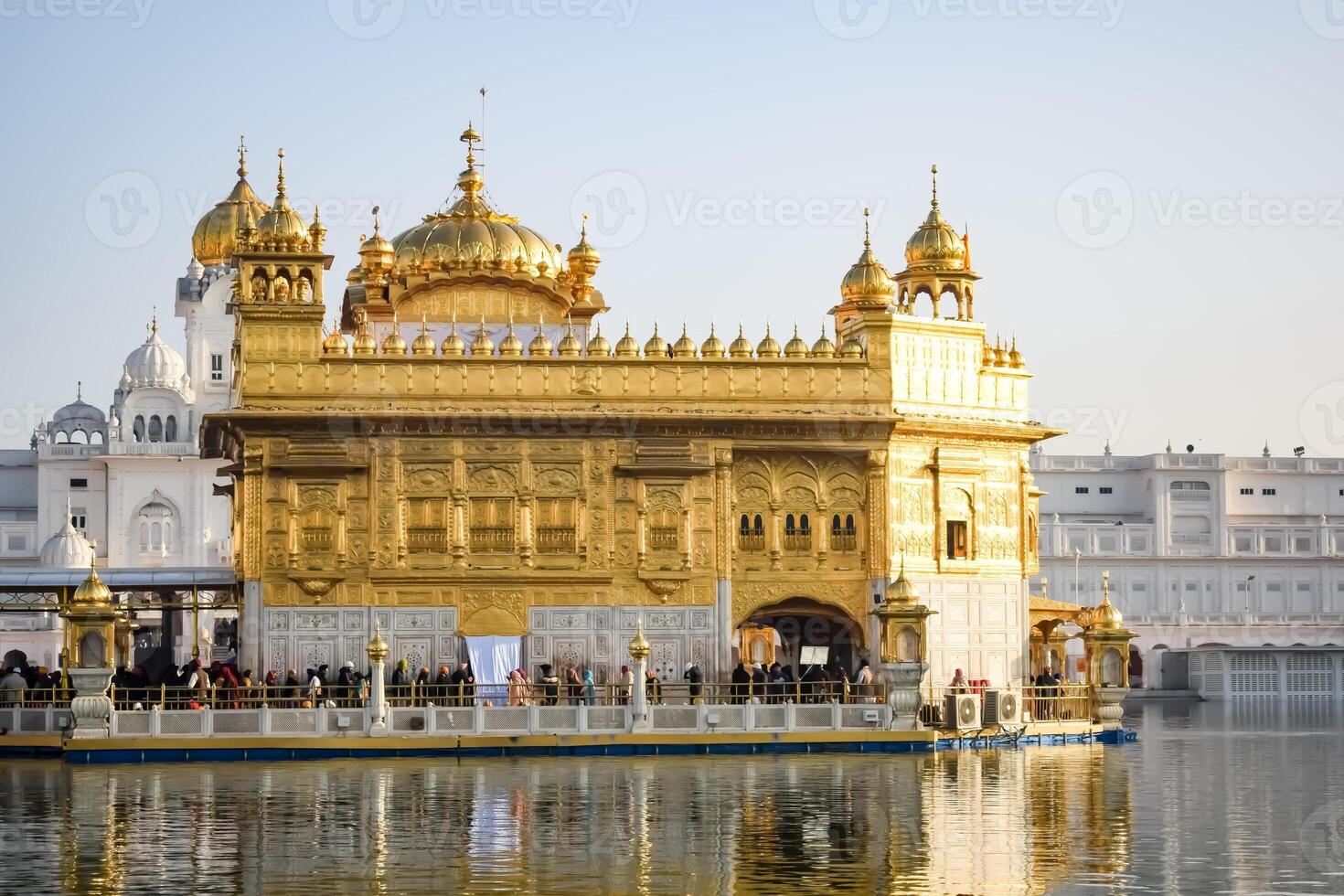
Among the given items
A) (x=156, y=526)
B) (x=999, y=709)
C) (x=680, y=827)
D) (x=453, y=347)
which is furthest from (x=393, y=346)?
(x=156, y=526)

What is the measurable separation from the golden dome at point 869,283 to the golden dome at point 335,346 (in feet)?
29.8

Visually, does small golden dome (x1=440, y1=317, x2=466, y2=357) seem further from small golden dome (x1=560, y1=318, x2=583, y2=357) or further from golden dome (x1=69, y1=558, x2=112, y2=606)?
golden dome (x1=69, y1=558, x2=112, y2=606)

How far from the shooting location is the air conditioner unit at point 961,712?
3350 centimetres

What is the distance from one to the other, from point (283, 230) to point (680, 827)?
58.6ft

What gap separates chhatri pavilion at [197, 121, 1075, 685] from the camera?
1374 inches

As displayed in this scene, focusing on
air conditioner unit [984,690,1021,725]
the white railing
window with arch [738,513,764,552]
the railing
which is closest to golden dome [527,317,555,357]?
window with arch [738,513,764,552]

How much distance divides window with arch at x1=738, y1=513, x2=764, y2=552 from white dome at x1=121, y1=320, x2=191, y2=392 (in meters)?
61.0

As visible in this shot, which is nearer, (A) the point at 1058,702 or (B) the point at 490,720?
(B) the point at 490,720

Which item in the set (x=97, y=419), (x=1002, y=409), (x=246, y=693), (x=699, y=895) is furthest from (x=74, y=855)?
(x=97, y=419)

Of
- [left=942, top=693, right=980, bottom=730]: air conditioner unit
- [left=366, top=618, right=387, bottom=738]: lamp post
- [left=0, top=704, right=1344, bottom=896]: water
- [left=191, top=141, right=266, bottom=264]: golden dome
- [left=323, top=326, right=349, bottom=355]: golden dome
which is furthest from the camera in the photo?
[left=191, top=141, right=266, bottom=264]: golden dome

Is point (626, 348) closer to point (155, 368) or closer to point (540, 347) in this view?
point (540, 347)

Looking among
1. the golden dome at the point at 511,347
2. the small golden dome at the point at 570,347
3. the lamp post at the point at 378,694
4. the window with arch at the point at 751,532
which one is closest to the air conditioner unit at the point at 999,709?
the window with arch at the point at 751,532

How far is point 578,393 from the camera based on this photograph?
1411 inches

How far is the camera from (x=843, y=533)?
36594 mm
